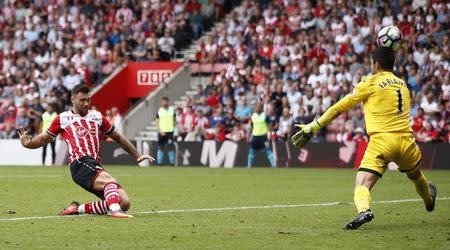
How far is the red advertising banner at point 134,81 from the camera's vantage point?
37000 mm

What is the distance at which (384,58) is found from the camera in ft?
38.1

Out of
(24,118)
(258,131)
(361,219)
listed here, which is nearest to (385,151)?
(361,219)

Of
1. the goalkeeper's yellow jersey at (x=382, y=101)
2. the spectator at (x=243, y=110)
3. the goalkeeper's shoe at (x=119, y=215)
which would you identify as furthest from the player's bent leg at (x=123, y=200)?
the spectator at (x=243, y=110)

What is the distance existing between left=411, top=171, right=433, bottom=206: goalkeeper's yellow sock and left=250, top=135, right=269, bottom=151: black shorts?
58.7 ft

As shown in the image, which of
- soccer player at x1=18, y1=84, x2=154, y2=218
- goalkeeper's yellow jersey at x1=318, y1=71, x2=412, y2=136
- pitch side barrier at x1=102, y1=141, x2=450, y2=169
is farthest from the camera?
pitch side barrier at x1=102, y1=141, x2=450, y2=169

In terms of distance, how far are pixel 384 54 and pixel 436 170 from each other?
16.7 metres

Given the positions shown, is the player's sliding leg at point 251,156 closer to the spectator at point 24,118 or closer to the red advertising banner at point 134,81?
the red advertising banner at point 134,81

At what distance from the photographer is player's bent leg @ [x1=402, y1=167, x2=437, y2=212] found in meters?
12.0

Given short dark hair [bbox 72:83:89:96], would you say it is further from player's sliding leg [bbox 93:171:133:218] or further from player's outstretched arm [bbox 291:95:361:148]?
player's outstretched arm [bbox 291:95:361:148]

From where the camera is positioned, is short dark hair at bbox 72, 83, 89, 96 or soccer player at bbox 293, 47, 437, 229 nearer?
soccer player at bbox 293, 47, 437, 229

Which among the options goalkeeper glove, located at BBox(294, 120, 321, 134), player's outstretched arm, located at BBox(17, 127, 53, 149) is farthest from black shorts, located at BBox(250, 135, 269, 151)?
goalkeeper glove, located at BBox(294, 120, 321, 134)

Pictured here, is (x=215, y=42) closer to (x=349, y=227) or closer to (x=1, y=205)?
(x=1, y=205)

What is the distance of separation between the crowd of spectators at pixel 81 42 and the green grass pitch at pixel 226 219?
15.5 m

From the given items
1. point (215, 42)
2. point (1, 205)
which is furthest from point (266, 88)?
point (1, 205)
